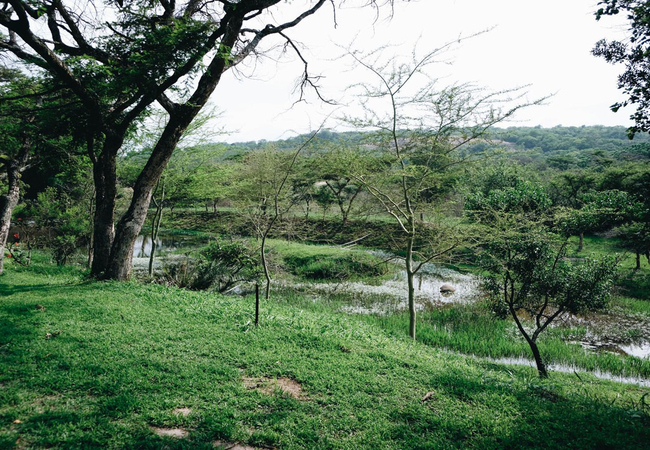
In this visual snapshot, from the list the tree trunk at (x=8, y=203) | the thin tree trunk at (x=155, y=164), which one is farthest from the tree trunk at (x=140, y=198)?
the tree trunk at (x=8, y=203)

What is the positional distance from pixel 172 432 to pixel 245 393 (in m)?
0.87

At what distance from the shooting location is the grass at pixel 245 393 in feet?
10.3

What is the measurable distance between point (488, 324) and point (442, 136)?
251 inches

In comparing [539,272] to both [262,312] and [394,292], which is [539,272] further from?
[394,292]

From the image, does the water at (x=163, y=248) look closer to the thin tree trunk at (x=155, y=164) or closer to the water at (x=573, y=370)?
the thin tree trunk at (x=155, y=164)

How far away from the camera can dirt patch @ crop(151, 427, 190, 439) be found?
9.93 ft

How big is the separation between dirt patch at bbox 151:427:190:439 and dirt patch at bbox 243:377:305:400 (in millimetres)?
970

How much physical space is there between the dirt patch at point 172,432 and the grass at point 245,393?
0.21 feet

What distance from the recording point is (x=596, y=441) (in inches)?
135

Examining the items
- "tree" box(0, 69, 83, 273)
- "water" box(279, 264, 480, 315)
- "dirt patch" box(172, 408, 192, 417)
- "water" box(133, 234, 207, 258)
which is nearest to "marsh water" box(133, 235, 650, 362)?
"water" box(279, 264, 480, 315)

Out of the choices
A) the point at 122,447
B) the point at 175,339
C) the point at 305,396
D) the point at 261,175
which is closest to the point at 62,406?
the point at 122,447

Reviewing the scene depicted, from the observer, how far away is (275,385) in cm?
411

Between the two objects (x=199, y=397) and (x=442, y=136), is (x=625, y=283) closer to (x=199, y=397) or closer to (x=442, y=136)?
(x=442, y=136)

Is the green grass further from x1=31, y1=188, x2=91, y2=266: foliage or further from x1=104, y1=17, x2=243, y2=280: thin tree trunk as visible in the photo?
x1=31, y1=188, x2=91, y2=266: foliage
